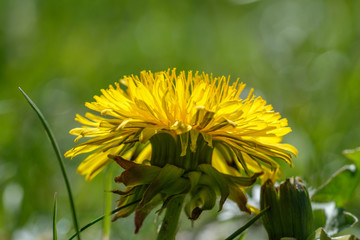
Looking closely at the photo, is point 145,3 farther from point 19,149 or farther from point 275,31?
point 19,149


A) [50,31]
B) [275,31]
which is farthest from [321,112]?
[50,31]

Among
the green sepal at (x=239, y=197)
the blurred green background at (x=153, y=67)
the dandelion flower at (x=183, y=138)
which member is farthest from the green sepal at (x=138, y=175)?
the blurred green background at (x=153, y=67)

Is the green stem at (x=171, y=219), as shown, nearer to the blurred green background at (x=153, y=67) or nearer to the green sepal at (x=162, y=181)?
the green sepal at (x=162, y=181)

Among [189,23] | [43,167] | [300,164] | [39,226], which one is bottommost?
[300,164]

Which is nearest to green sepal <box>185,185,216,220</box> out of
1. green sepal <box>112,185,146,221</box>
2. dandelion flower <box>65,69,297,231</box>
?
dandelion flower <box>65,69,297,231</box>

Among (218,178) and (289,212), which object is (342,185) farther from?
(218,178)

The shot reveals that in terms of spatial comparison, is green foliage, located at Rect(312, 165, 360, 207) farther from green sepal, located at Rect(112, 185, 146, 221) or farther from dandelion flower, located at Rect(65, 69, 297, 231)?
green sepal, located at Rect(112, 185, 146, 221)
